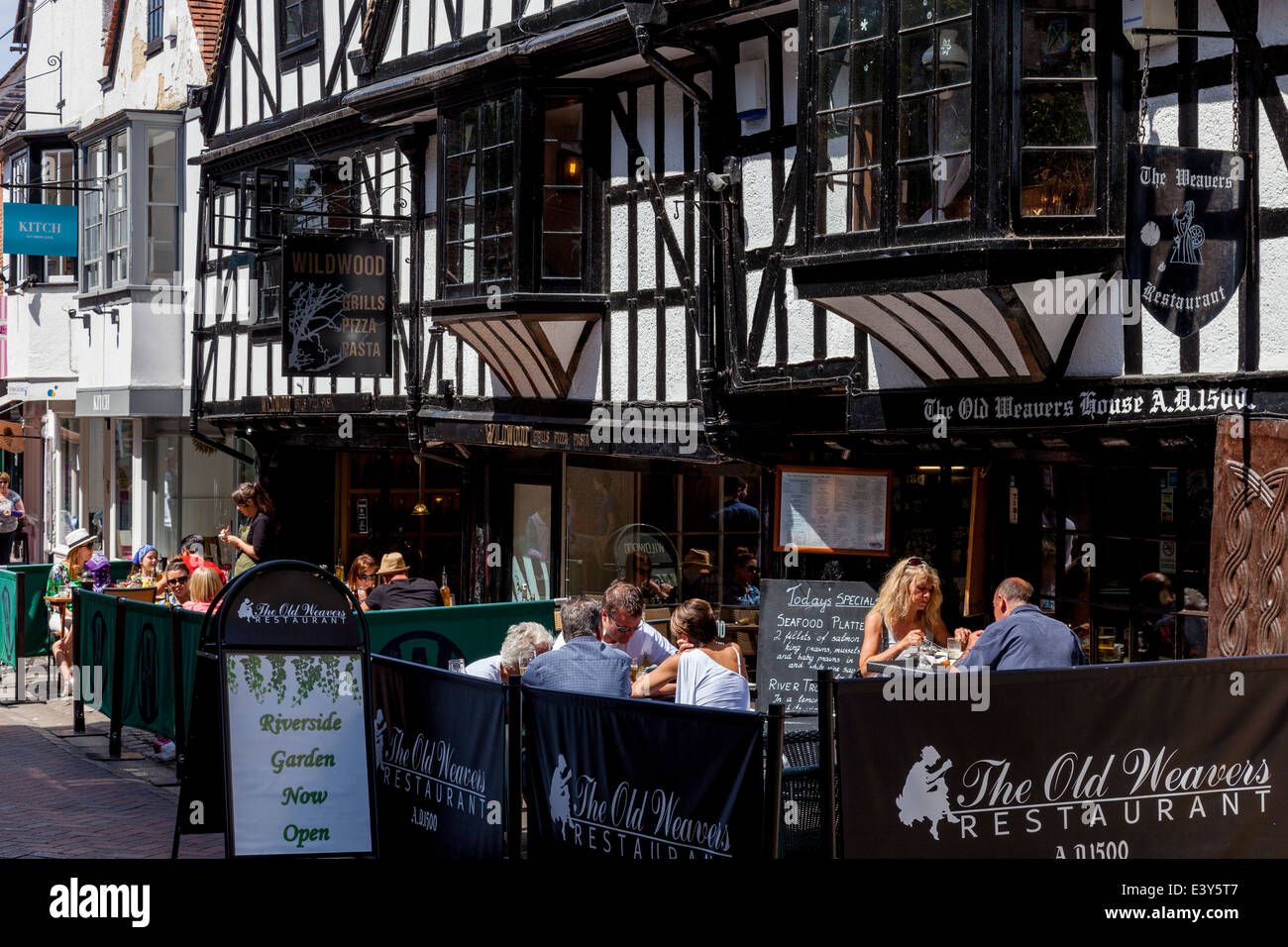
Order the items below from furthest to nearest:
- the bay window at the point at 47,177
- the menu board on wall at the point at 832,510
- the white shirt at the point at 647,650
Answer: the bay window at the point at 47,177
the menu board on wall at the point at 832,510
the white shirt at the point at 647,650

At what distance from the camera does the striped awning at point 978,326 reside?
30.6 ft

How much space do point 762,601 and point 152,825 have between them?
422 cm

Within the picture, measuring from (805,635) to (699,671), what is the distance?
253cm

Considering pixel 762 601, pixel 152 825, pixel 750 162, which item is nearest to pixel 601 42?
pixel 750 162

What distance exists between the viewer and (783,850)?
6.28 metres

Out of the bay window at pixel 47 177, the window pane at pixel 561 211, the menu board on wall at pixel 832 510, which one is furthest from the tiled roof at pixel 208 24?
the menu board on wall at pixel 832 510

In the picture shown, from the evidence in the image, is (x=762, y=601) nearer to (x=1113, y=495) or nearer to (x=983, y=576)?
(x=983, y=576)

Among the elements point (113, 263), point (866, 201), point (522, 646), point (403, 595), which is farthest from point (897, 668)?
point (113, 263)

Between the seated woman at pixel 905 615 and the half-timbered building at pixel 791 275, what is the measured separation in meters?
1.17

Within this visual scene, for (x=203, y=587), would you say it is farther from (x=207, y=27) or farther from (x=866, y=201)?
(x=207, y=27)

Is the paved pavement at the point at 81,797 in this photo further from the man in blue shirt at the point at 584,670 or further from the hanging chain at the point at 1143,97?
A: the hanging chain at the point at 1143,97

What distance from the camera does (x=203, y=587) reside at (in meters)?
11.8
